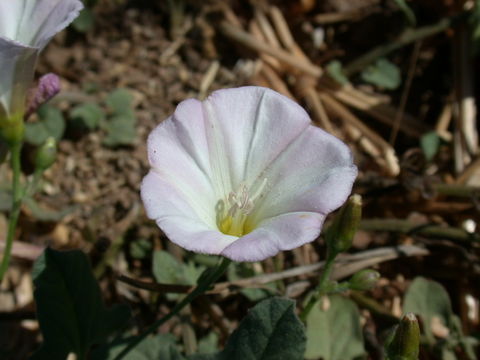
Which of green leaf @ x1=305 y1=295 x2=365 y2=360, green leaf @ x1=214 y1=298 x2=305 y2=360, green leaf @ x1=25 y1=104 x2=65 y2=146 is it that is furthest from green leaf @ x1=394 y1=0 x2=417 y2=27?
green leaf @ x1=214 y1=298 x2=305 y2=360

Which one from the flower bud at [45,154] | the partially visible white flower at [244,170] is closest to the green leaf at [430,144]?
the partially visible white flower at [244,170]

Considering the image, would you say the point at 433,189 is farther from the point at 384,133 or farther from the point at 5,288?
the point at 5,288

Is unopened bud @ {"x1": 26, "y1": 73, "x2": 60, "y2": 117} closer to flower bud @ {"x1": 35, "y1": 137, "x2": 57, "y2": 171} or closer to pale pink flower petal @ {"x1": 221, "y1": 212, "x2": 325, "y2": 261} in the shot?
flower bud @ {"x1": 35, "y1": 137, "x2": 57, "y2": 171}

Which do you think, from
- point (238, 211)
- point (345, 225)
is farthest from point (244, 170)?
point (345, 225)

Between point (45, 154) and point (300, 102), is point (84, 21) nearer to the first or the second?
point (300, 102)

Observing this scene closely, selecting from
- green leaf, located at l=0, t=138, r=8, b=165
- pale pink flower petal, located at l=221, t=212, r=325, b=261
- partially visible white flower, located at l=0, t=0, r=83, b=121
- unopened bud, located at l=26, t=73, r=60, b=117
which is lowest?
pale pink flower petal, located at l=221, t=212, r=325, b=261

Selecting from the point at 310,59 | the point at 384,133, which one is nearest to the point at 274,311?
the point at 384,133
